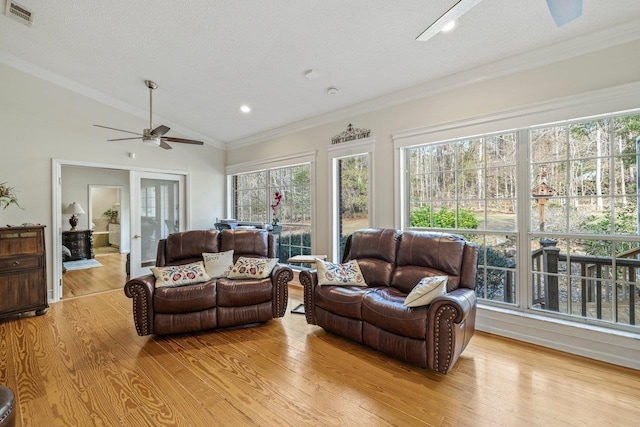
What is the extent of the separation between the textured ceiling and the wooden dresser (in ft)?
7.62

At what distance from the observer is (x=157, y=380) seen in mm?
2334

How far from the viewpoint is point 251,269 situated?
3510 mm

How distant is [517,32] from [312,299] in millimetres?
3132

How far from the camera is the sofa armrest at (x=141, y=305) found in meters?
3.03

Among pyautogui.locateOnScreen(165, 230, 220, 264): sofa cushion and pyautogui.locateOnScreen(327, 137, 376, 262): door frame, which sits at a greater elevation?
pyautogui.locateOnScreen(327, 137, 376, 262): door frame

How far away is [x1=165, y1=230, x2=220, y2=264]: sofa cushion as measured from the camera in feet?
12.4

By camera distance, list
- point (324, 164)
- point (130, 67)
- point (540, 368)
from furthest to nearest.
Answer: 1. point (324, 164)
2. point (130, 67)
3. point (540, 368)

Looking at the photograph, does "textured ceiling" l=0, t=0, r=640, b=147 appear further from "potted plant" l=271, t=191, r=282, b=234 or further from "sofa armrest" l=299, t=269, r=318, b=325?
"sofa armrest" l=299, t=269, r=318, b=325

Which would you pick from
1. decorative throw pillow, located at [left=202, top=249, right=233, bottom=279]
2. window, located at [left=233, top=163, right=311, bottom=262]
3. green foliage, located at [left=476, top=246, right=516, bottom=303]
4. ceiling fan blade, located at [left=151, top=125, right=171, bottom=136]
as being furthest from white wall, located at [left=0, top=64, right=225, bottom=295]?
green foliage, located at [left=476, top=246, right=516, bottom=303]

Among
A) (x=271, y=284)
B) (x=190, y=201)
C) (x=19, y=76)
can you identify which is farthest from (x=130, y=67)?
(x=271, y=284)

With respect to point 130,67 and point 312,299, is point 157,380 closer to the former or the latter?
point 312,299

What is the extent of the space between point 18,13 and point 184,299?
3337 millimetres

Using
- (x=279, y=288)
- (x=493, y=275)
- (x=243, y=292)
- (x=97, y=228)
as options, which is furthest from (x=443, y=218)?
(x=97, y=228)

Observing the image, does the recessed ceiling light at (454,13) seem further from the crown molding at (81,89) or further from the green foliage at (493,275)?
the crown molding at (81,89)
